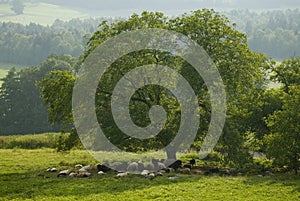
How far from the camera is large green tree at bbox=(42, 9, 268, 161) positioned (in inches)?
1177

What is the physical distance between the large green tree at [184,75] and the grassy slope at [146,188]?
457cm

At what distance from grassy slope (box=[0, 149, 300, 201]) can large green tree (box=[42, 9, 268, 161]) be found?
15.0 feet

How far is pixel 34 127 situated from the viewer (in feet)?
334

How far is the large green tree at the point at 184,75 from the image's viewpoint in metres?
29.9

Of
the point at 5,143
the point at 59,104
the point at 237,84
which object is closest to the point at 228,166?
the point at 237,84

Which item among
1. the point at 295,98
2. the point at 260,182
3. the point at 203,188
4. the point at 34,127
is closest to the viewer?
the point at 203,188

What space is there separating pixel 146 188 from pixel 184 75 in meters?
10.8

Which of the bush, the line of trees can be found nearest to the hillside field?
the line of trees

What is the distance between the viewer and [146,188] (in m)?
22.6

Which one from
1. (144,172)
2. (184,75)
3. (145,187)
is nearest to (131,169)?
(144,172)

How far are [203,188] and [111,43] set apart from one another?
524 inches

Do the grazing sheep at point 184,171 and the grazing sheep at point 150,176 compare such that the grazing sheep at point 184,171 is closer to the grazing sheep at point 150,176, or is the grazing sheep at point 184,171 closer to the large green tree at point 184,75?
the large green tree at point 184,75

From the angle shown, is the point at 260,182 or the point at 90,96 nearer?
the point at 260,182

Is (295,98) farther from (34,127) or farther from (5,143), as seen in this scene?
(34,127)
